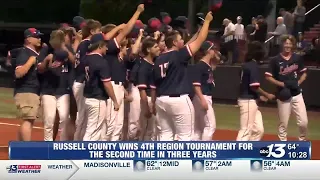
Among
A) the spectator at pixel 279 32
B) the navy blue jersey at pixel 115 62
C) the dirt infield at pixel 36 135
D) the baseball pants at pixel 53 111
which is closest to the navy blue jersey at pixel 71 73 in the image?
the baseball pants at pixel 53 111

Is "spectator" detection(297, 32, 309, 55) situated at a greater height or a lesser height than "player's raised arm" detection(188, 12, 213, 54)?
greater

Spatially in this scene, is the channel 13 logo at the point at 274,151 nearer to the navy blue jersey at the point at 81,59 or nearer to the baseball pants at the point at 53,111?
the navy blue jersey at the point at 81,59

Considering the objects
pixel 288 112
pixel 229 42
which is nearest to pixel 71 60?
pixel 288 112

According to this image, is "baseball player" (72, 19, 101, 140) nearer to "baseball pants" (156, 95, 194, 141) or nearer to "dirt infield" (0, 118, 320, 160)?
"dirt infield" (0, 118, 320, 160)

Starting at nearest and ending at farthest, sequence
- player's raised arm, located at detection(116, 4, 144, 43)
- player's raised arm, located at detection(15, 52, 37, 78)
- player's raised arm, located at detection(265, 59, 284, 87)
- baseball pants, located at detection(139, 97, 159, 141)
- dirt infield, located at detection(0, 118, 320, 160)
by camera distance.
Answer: player's raised arm, located at detection(15, 52, 37, 78) < player's raised arm, located at detection(116, 4, 144, 43) < baseball pants, located at detection(139, 97, 159, 141) < player's raised arm, located at detection(265, 59, 284, 87) < dirt infield, located at detection(0, 118, 320, 160)

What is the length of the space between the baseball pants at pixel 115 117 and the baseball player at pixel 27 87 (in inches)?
39.8

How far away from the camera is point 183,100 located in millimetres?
10438

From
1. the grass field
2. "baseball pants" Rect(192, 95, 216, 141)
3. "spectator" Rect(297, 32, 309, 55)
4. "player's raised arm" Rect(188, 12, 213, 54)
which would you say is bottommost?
the grass field

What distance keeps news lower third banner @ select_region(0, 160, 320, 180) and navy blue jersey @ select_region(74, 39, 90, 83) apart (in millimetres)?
2251

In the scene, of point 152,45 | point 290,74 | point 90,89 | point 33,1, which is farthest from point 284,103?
point 33,1

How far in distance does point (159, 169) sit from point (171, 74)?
1.52 metres

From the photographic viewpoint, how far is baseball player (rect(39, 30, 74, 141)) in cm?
1124

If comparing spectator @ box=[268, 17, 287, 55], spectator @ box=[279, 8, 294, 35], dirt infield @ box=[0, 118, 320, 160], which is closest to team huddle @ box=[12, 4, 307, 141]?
dirt infield @ box=[0, 118, 320, 160]

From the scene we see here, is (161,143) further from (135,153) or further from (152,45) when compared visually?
(152,45)
